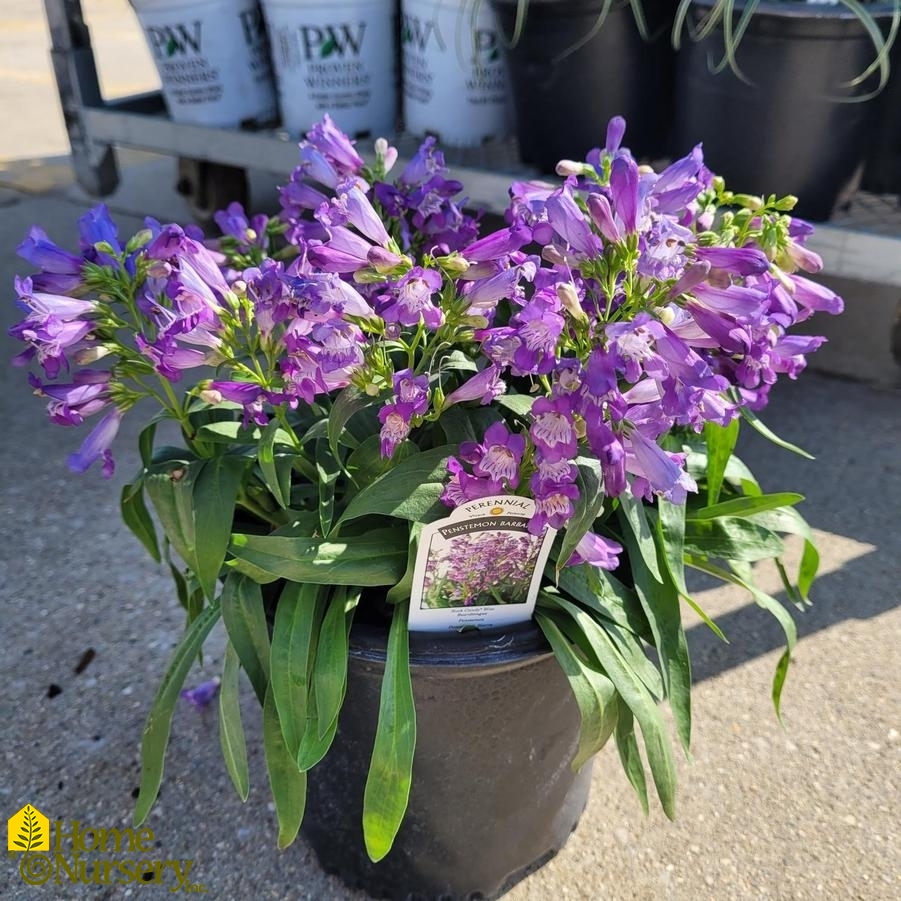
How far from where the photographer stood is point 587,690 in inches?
41.2

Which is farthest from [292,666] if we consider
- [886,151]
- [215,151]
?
[215,151]

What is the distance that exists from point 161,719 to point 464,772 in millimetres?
361

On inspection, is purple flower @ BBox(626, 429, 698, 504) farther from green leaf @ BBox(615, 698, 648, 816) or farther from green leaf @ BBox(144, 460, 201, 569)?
green leaf @ BBox(144, 460, 201, 569)

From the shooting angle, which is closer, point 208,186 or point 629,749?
point 629,749

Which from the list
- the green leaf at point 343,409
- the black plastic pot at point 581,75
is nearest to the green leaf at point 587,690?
the green leaf at point 343,409

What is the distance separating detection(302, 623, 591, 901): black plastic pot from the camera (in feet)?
3.53

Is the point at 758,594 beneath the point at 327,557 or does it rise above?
beneath

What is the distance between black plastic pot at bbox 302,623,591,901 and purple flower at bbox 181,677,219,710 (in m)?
0.35

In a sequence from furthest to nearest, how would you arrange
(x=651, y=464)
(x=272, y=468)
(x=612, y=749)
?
(x=612, y=749) < (x=272, y=468) < (x=651, y=464)

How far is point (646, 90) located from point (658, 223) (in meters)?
1.50

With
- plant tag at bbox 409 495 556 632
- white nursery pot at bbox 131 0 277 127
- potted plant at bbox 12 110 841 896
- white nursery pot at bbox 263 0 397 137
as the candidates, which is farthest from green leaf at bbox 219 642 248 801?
white nursery pot at bbox 131 0 277 127

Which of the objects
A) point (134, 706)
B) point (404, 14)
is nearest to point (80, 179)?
point (404, 14)

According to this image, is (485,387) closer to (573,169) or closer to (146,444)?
(573,169)

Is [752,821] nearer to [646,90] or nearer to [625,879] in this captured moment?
[625,879]
